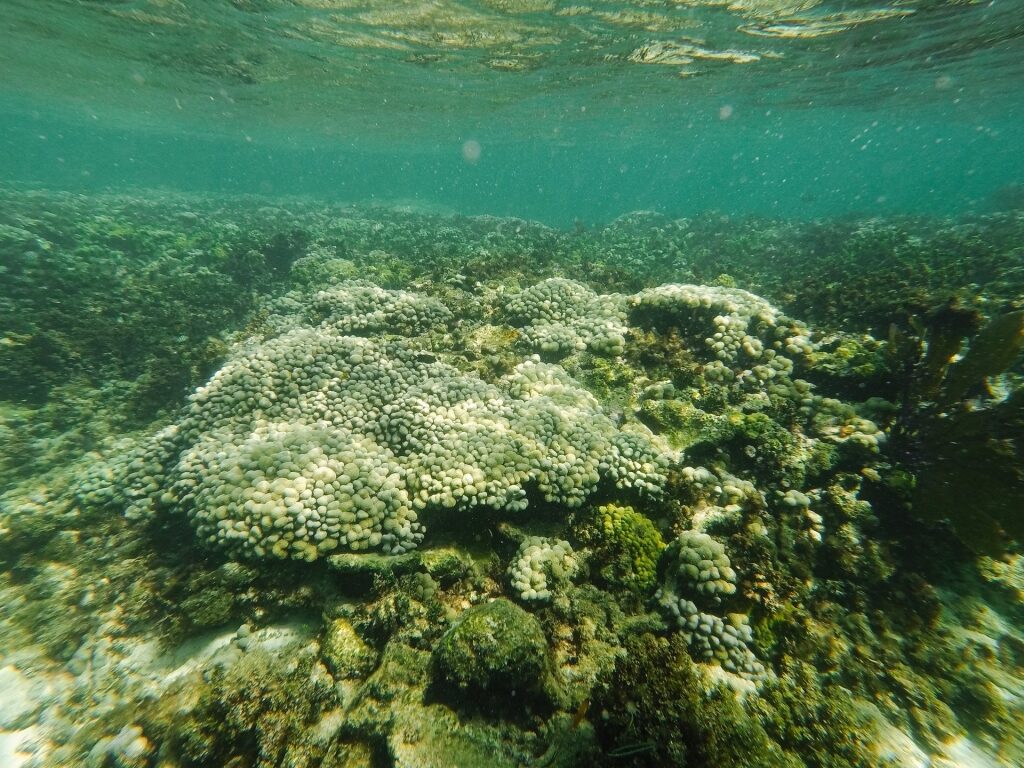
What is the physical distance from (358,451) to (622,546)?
3482 millimetres

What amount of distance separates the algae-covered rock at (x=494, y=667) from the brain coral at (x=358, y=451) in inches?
57.4

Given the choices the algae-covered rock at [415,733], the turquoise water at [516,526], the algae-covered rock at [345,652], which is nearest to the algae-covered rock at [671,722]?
the turquoise water at [516,526]

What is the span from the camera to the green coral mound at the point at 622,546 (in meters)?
4.97

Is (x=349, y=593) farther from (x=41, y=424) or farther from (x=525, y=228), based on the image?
(x=525, y=228)

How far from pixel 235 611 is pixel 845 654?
245 inches

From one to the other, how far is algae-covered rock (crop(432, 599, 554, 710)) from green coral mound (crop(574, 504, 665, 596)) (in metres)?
1.30

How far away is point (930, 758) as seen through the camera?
374cm

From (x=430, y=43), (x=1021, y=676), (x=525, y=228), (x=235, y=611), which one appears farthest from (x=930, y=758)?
(x=430, y=43)

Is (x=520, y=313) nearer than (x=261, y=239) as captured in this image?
Yes

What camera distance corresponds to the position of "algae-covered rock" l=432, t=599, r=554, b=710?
3.86 metres

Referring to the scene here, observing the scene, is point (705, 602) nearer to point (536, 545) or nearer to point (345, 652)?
point (536, 545)

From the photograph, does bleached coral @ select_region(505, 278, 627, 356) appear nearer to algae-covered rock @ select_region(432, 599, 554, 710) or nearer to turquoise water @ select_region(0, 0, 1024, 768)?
turquoise water @ select_region(0, 0, 1024, 768)

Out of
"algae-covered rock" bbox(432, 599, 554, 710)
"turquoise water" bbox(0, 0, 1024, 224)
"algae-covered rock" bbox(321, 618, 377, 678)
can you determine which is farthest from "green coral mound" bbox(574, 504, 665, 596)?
"turquoise water" bbox(0, 0, 1024, 224)

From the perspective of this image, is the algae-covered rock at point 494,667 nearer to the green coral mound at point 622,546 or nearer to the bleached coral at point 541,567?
the bleached coral at point 541,567
